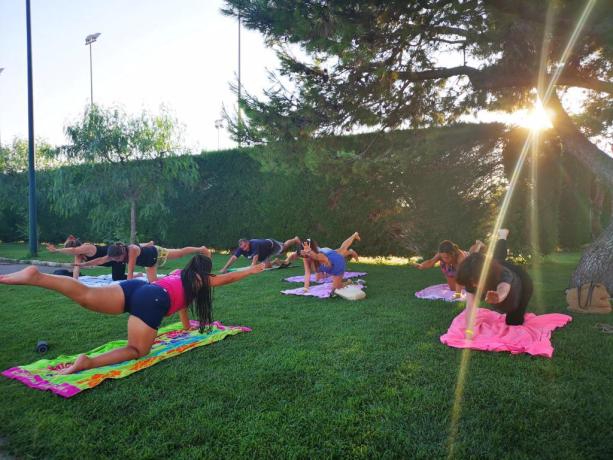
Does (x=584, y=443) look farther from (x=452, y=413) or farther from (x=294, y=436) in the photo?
(x=294, y=436)

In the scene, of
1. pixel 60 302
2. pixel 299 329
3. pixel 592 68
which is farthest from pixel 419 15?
pixel 60 302

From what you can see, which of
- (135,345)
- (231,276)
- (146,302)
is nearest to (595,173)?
(231,276)

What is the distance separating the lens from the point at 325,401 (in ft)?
9.93

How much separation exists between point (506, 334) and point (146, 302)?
3.89 metres

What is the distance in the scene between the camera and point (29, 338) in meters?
4.80

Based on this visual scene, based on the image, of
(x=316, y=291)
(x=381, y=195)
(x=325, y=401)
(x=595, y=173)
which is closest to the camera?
(x=325, y=401)

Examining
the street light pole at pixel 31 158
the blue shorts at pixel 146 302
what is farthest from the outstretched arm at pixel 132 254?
the street light pole at pixel 31 158

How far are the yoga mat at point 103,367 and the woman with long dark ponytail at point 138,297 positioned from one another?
10 cm

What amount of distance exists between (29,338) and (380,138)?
264 inches

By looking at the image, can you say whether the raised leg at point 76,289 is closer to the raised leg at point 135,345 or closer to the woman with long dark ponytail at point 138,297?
the woman with long dark ponytail at point 138,297

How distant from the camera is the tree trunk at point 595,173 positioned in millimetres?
6512

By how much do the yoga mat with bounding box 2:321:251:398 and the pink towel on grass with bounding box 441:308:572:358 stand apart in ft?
8.25

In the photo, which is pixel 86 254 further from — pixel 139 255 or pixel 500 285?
pixel 500 285

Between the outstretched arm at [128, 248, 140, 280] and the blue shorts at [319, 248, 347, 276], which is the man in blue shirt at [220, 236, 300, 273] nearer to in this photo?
the blue shorts at [319, 248, 347, 276]
